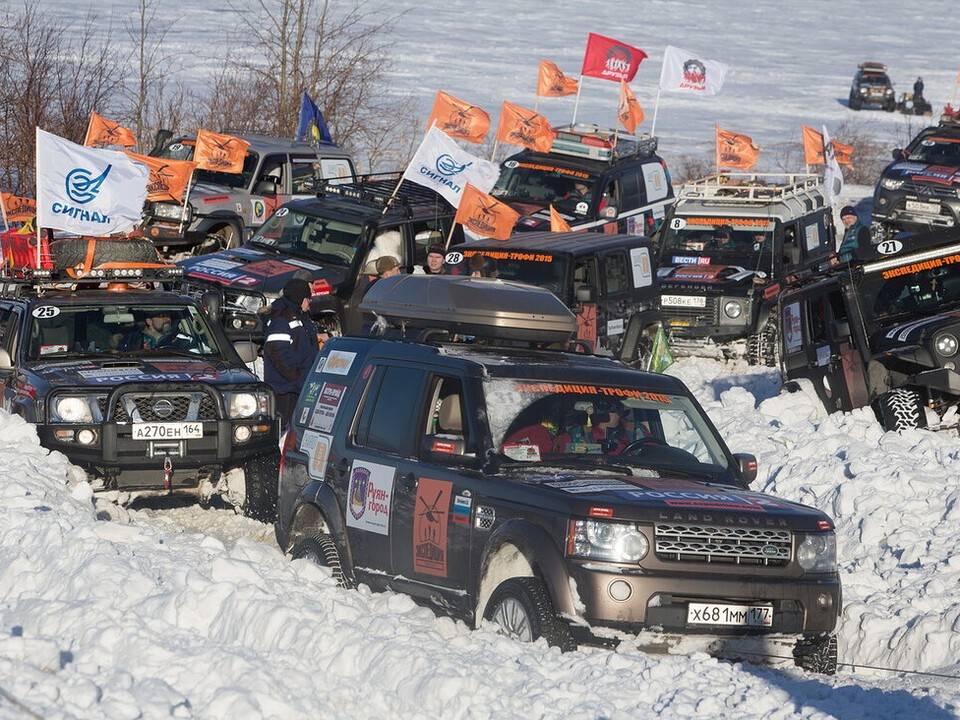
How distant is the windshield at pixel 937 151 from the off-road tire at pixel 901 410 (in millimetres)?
13767

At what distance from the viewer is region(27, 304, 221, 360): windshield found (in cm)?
1257

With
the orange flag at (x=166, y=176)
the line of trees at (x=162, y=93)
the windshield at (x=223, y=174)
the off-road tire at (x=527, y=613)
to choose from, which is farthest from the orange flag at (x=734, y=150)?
the off-road tire at (x=527, y=613)

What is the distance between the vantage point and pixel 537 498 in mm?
7680

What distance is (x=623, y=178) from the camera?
22875 millimetres

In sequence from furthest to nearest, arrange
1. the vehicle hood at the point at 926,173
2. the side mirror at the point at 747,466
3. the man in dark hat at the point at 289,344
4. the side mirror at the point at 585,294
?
the vehicle hood at the point at 926,173
the side mirror at the point at 585,294
the man in dark hat at the point at 289,344
the side mirror at the point at 747,466

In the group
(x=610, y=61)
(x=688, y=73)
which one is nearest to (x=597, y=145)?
(x=610, y=61)

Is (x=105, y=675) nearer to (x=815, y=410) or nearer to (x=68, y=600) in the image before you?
(x=68, y=600)

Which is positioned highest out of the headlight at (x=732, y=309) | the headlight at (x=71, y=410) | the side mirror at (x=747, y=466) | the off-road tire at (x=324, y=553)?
the headlight at (x=732, y=309)

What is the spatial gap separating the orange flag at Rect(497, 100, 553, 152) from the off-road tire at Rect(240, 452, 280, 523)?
1123 centimetres

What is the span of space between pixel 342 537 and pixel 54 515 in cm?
198

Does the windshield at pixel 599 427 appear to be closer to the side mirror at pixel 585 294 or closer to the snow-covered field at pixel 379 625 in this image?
the snow-covered field at pixel 379 625

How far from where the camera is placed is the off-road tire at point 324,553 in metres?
9.16

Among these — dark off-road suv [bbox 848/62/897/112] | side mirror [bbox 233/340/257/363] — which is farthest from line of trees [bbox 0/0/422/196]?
dark off-road suv [bbox 848/62/897/112]

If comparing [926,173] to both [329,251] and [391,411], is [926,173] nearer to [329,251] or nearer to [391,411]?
[329,251]
